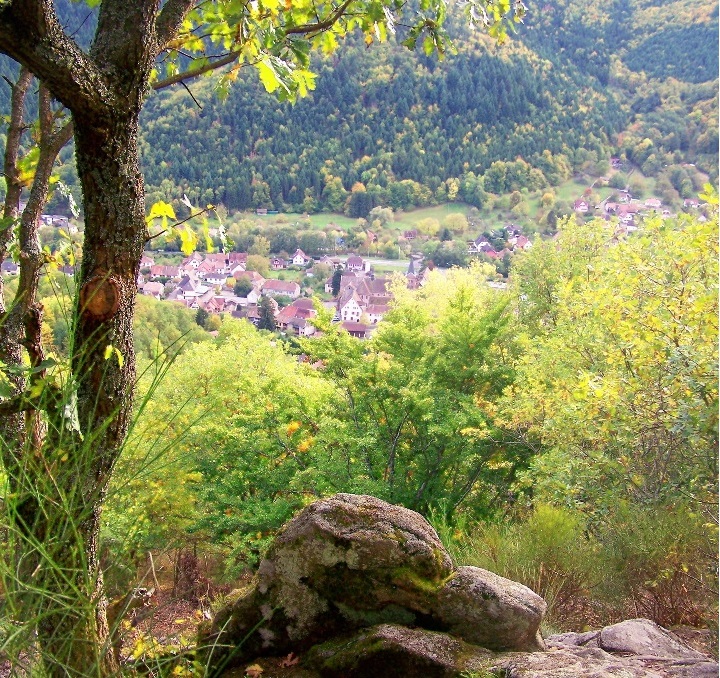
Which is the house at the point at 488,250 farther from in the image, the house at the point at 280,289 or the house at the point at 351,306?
the house at the point at 280,289

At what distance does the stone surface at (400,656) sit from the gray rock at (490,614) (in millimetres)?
98

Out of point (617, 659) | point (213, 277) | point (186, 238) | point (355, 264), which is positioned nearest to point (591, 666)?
point (617, 659)

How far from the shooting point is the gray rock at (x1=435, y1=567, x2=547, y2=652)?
9.23 ft

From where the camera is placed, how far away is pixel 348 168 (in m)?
75.2

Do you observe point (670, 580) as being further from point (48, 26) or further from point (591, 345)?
point (48, 26)

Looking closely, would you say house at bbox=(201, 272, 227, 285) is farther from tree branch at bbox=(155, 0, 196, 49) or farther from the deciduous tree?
the deciduous tree

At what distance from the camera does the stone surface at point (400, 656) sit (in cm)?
258

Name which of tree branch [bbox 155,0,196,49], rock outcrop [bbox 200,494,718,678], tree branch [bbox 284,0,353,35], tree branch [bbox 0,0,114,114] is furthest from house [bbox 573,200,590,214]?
tree branch [bbox 0,0,114,114]

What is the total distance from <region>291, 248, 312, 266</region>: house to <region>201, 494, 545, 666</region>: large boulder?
59.9 m

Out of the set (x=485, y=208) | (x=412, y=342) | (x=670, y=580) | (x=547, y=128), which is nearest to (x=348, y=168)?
(x=485, y=208)

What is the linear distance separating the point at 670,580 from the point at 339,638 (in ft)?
9.82

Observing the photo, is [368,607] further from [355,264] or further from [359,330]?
[355,264]

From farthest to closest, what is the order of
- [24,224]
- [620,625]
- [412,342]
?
[412,342] < [620,625] < [24,224]

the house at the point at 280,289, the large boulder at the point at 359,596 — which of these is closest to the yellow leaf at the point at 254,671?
the large boulder at the point at 359,596
